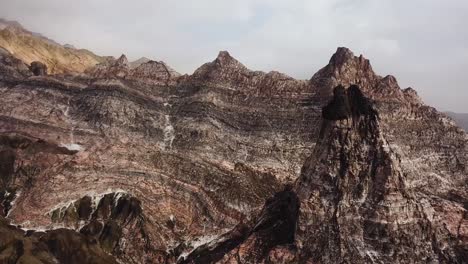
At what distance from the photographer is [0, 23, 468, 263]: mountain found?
3300 inches

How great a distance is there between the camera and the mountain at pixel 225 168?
83.8m

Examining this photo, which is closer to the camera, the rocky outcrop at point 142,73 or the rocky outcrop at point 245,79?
the rocky outcrop at point 245,79

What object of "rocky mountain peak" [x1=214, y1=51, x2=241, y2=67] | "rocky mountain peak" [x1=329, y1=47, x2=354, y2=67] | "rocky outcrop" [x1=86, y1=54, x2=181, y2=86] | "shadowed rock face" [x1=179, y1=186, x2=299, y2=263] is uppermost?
"rocky mountain peak" [x1=329, y1=47, x2=354, y2=67]

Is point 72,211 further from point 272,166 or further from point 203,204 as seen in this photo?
point 272,166

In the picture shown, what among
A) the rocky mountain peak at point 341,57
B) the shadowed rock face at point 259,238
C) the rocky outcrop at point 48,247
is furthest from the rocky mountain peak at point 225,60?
the rocky outcrop at point 48,247

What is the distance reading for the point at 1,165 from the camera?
374 ft

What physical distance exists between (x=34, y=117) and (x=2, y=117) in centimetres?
730

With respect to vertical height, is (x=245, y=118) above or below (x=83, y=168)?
above

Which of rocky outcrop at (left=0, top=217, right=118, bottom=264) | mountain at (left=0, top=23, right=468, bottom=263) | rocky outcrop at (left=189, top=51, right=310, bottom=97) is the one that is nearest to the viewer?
mountain at (left=0, top=23, right=468, bottom=263)

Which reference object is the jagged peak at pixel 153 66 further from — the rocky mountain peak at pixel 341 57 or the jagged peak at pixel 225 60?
the rocky mountain peak at pixel 341 57

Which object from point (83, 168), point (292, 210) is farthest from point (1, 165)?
point (292, 210)

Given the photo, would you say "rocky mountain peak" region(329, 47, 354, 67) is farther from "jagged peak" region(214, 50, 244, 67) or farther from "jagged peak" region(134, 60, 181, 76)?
"jagged peak" region(134, 60, 181, 76)

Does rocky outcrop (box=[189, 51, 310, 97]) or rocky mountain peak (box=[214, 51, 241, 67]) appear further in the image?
rocky mountain peak (box=[214, 51, 241, 67])

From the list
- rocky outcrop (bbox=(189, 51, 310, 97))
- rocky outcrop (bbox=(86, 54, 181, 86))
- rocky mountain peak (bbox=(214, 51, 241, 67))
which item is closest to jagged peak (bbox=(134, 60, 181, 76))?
rocky outcrop (bbox=(86, 54, 181, 86))
